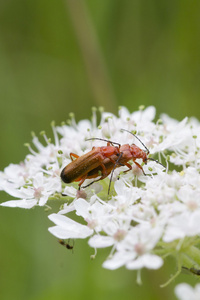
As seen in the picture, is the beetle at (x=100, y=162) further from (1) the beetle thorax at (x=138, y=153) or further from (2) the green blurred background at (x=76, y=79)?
(2) the green blurred background at (x=76, y=79)

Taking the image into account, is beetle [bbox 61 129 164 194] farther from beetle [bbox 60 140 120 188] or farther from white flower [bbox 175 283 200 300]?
white flower [bbox 175 283 200 300]

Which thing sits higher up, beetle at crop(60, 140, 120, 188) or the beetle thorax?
the beetle thorax

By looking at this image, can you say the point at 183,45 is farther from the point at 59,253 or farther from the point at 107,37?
the point at 59,253

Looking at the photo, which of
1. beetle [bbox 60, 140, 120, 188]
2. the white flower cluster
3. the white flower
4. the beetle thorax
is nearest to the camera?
the white flower

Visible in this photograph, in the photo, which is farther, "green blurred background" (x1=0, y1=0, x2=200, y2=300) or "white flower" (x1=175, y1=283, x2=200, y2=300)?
"green blurred background" (x1=0, y1=0, x2=200, y2=300)

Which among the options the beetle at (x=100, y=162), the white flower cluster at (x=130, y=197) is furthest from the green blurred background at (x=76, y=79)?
the beetle at (x=100, y=162)

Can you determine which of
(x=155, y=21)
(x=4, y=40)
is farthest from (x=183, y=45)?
(x=4, y=40)

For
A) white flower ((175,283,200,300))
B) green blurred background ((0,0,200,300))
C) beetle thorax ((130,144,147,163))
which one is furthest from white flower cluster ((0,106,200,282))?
green blurred background ((0,0,200,300))
